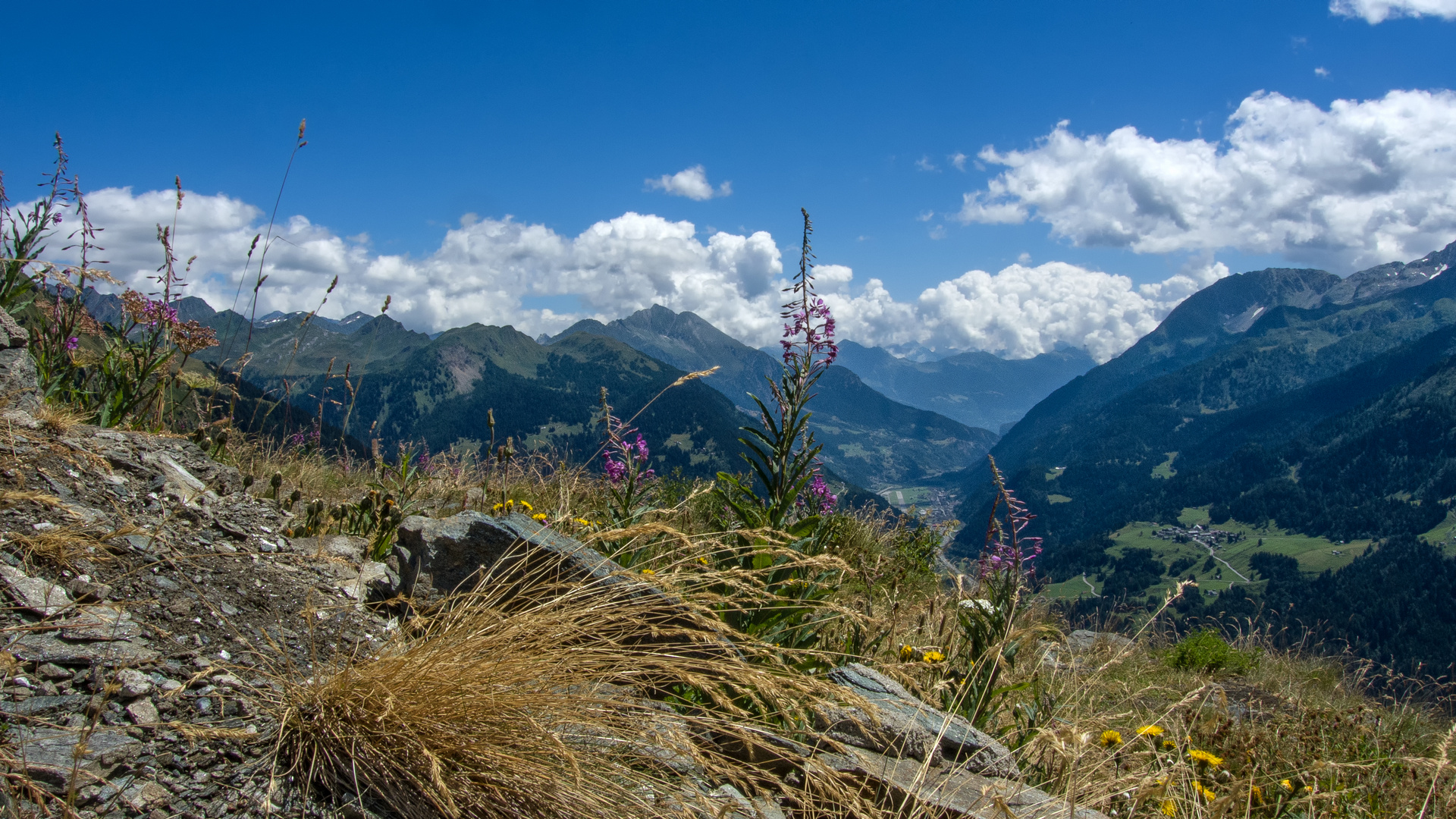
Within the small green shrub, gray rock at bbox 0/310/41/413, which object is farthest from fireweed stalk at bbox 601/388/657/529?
the small green shrub

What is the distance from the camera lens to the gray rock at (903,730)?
3107mm

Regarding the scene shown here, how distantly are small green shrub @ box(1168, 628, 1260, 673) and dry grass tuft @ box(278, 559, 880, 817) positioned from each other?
949cm

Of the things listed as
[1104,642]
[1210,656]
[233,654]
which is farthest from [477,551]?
[1210,656]

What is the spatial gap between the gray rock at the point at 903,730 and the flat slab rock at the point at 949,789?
7 centimetres

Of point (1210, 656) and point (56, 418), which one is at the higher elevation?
point (56, 418)

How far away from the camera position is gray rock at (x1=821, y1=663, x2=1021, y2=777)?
3.11 metres

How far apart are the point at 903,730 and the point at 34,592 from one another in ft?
11.4

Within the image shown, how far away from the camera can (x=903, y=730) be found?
10.4 feet

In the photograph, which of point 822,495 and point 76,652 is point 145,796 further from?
point 822,495

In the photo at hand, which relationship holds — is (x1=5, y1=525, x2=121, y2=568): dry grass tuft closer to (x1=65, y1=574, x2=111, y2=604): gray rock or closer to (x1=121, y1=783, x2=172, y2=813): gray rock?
(x1=65, y1=574, x2=111, y2=604): gray rock

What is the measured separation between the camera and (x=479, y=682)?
230 cm

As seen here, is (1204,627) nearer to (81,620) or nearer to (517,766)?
(517,766)

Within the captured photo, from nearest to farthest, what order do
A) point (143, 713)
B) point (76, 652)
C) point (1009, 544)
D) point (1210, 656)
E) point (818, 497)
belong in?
1. point (143, 713)
2. point (76, 652)
3. point (1009, 544)
4. point (818, 497)
5. point (1210, 656)

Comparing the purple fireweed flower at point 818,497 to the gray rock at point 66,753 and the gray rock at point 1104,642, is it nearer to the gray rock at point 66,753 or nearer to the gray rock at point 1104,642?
the gray rock at point 1104,642
